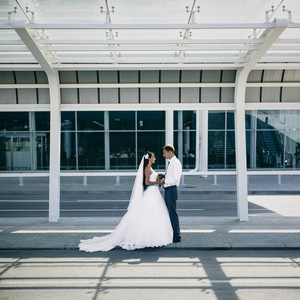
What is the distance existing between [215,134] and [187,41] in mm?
20225

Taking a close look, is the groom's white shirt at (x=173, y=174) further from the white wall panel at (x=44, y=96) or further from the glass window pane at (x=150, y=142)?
the glass window pane at (x=150, y=142)

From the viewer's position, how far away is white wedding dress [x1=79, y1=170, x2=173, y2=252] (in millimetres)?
7680

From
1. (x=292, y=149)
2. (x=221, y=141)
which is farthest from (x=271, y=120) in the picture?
(x=221, y=141)

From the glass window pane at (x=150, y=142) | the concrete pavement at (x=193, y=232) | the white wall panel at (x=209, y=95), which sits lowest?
the concrete pavement at (x=193, y=232)

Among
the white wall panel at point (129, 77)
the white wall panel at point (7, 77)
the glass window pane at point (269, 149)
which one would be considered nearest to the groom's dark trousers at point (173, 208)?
the white wall panel at point (129, 77)

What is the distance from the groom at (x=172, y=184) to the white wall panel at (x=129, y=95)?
7.45ft


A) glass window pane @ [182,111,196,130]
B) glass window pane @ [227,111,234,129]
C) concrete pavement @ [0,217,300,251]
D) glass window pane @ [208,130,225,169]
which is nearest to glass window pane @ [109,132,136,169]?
glass window pane @ [182,111,196,130]

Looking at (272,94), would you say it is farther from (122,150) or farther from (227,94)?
(122,150)

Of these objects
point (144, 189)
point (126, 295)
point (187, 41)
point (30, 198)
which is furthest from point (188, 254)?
point (30, 198)

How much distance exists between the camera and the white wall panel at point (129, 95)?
9.78m

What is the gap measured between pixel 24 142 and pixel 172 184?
21847 millimetres

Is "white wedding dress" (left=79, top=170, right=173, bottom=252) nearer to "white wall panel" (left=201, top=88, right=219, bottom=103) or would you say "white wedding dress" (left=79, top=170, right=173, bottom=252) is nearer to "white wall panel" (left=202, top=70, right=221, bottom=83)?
"white wall panel" (left=201, top=88, right=219, bottom=103)

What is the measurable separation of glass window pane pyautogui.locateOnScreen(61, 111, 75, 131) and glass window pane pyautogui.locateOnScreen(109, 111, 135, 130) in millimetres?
2632

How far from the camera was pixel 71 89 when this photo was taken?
9.84m
